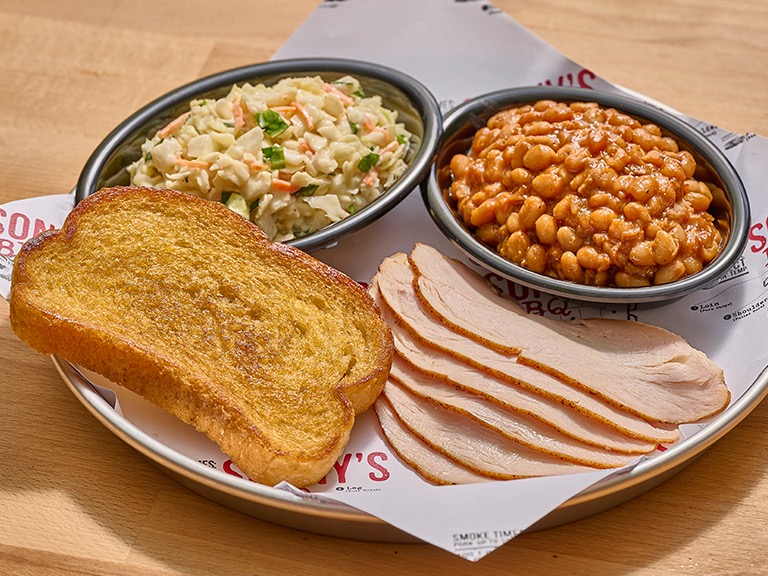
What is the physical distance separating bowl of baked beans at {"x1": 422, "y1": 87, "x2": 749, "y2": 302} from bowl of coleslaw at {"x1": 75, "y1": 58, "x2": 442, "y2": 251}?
252mm

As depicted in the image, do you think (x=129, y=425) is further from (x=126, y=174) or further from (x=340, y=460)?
(x=126, y=174)

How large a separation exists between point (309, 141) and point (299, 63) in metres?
0.77

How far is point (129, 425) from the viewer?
8.64ft

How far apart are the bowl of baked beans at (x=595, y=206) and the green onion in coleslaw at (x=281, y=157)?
11.3 inches

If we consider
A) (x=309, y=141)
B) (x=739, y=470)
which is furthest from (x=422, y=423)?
(x=309, y=141)

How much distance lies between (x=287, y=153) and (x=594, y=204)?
115 centimetres

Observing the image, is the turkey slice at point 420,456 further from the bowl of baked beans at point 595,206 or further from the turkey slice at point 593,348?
the bowl of baked beans at point 595,206

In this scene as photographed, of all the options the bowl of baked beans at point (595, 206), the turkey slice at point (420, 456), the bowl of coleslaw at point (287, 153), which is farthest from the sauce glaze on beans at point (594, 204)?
the turkey slice at point (420, 456)

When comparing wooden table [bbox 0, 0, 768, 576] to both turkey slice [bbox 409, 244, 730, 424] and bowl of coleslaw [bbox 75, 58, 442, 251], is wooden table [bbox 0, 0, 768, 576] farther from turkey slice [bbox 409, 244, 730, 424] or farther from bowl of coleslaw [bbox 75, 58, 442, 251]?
bowl of coleslaw [bbox 75, 58, 442, 251]

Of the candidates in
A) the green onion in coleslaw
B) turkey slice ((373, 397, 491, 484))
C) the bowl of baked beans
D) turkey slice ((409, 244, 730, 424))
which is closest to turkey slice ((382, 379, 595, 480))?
turkey slice ((373, 397, 491, 484))

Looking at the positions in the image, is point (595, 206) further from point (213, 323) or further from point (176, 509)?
point (176, 509)

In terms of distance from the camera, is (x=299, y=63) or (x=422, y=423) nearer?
(x=422, y=423)

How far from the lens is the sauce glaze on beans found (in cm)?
307

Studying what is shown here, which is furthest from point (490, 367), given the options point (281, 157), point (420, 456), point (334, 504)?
point (281, 157)
